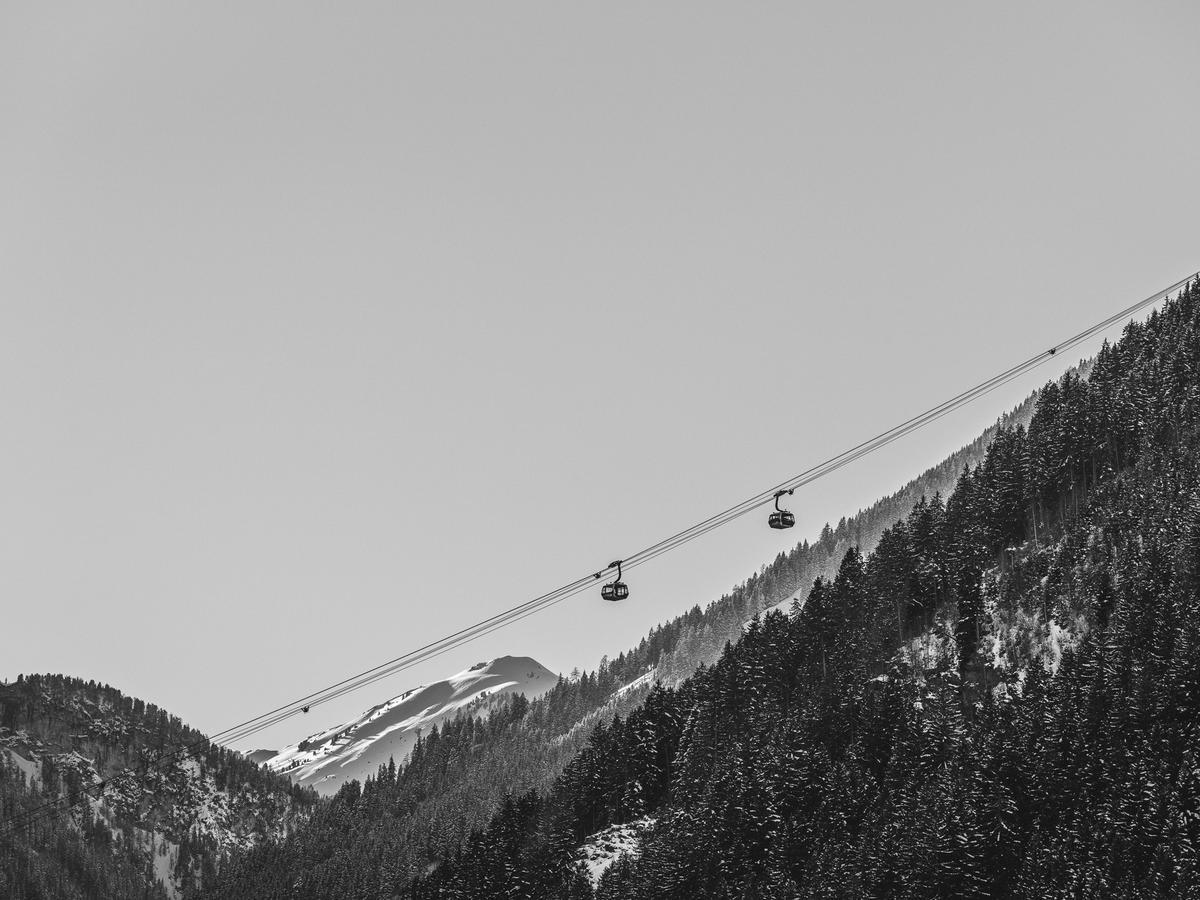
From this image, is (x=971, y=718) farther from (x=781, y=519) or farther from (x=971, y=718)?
(x=781, y=519)

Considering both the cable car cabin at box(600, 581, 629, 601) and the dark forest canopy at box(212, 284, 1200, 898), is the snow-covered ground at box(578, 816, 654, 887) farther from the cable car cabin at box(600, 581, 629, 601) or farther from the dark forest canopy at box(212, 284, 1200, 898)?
the cable car cabin at box(600, 581, 629, 601)

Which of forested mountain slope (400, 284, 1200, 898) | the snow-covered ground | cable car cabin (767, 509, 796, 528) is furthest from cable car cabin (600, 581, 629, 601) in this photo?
the snow-covered ground

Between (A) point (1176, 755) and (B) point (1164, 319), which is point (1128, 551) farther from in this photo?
(B) point (1164, 319)

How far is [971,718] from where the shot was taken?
119 meters

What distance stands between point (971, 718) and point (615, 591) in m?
77.1

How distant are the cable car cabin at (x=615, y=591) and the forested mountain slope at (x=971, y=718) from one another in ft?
153

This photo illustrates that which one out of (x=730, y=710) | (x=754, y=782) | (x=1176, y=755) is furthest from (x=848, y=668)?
(x=1176, y=755)

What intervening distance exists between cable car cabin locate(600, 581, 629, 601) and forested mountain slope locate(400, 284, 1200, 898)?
4649 cm

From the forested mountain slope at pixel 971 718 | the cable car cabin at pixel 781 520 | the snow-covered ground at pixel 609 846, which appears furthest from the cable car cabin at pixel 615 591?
the snow-covered ground at pixel 609 846

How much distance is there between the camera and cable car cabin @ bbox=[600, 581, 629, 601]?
50.6 meters

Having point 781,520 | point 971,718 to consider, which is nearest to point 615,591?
point 781,520

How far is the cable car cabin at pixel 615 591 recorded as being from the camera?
50594 millimetres

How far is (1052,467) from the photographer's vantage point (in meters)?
154

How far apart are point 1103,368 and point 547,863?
314 feet
